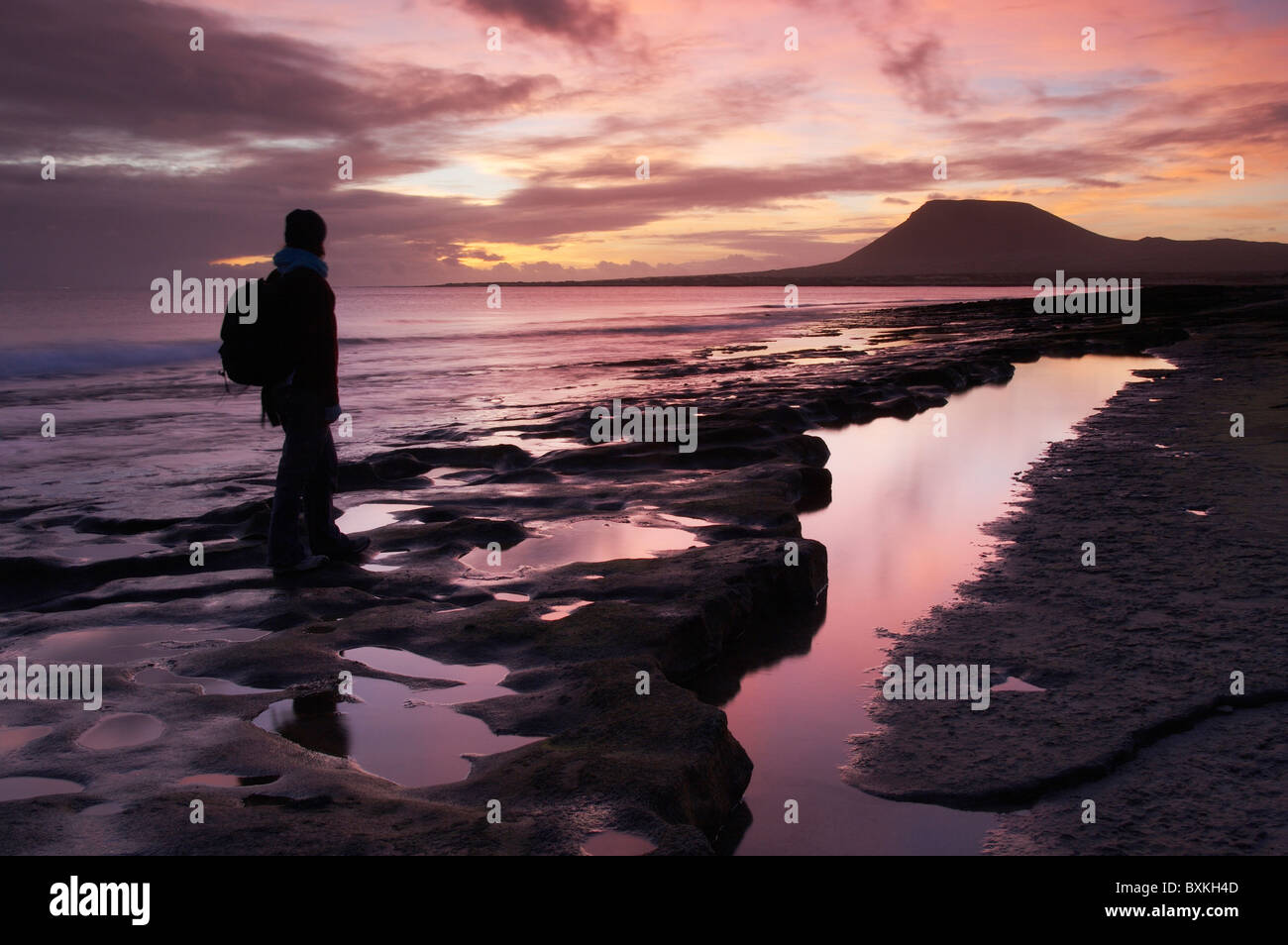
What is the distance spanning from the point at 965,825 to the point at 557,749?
4.80ft

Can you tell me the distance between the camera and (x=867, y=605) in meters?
5.66

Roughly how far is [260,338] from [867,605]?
4184mm

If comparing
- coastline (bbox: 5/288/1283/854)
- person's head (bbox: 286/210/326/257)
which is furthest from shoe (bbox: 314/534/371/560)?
person's head (bbox: 286/210/326/257)

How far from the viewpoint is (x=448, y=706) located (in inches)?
161

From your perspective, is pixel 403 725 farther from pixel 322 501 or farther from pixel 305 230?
pixel 305 230

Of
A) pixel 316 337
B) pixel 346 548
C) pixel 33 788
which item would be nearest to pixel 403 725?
pixel 33 788

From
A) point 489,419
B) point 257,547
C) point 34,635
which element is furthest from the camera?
point 489,419

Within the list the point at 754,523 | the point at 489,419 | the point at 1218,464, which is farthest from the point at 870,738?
the point at 489,419

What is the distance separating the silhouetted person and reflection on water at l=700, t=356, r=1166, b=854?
3.13 m

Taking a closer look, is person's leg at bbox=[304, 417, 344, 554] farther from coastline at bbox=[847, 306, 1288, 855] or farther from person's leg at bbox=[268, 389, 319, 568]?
coastline at bbox=[847, 306, 1288, 855]

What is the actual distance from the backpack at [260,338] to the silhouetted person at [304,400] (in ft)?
0.12

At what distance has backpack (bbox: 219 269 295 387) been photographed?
18.9ft

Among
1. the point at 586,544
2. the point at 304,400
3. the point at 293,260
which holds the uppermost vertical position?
the point at 293,260
